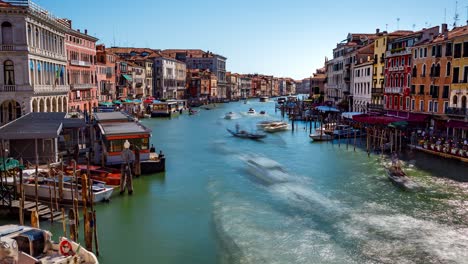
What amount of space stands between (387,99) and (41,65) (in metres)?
27.8

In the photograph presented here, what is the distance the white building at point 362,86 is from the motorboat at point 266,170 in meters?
19.3

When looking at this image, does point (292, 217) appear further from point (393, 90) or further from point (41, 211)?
point (393, 90)

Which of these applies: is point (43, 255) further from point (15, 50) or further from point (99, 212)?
point (15, 50)

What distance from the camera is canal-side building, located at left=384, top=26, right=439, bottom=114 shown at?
112ft

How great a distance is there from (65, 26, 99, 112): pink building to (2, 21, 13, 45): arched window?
1330 centimetres

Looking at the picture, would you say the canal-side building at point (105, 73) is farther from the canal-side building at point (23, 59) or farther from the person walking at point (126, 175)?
the person walking at point (126, 175)

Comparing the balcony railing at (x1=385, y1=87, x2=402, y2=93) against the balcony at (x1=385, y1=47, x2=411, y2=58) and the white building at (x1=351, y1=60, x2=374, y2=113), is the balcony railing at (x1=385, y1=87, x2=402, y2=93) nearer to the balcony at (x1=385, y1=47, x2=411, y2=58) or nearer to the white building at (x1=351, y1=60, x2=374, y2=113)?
the balcony at (x1=385, y1=47, x2=411, y2=58)

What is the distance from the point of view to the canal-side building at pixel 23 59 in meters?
26.5

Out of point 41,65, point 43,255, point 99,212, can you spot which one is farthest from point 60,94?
point 43,255

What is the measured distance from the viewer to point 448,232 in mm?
14625

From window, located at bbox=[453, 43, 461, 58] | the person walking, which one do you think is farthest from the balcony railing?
the person walking

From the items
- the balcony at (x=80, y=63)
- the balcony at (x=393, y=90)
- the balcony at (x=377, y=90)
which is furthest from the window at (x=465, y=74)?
the balcony at (x=80, y=63)

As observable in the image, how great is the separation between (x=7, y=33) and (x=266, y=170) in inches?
687

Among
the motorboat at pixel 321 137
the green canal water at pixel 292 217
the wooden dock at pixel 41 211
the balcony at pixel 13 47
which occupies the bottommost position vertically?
the green canal water at pixel 292 217
